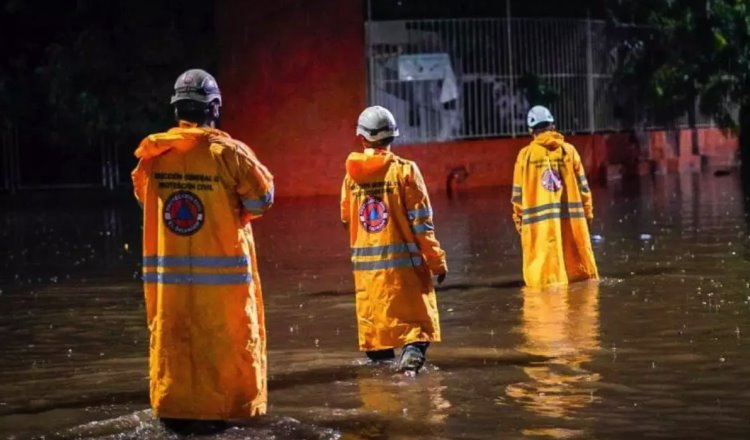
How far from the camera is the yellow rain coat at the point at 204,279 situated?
742 centimetres

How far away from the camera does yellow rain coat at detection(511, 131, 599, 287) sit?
43.3ft

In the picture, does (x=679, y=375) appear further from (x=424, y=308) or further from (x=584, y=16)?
(x=584, y=16)

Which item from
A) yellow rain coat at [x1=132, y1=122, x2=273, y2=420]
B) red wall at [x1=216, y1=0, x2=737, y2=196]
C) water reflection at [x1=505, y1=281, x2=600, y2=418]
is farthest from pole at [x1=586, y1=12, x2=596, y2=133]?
yellow rain coat at [x1=132, y1=122, x2=273, y2=420]

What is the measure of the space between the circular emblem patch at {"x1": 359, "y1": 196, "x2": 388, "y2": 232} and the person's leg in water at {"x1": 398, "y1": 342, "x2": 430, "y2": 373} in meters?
0.77

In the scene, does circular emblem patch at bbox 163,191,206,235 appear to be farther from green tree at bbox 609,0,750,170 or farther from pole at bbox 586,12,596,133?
green tree at bbox 609,0,750,170

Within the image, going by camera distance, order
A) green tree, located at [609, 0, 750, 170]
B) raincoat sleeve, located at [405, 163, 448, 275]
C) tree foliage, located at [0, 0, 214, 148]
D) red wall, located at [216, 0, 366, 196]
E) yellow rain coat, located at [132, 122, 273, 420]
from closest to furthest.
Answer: yellow rain coat, located at [132, 122, 273, 420]
raincoat sleeve, located at [405, 163, 448, 275]
red wall, located at [216, 0, 366, 196]
tree foliage, located at [0, 0, 214, 148]
green tree, located at [609, 0, 750, 170]

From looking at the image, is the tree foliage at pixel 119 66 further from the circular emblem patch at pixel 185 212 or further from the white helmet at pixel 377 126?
the circular emblem patch at pixel 185 212

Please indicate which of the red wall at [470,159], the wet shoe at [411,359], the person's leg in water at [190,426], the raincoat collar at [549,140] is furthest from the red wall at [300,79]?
the person's leg in water at [190,426]

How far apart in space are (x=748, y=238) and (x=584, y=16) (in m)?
16.5

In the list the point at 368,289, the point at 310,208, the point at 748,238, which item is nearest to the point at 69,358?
the point at 368,289

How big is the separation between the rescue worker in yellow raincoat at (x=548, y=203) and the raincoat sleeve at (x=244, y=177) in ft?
20.0

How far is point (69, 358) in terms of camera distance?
34.5 ft

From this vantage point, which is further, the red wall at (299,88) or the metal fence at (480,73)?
the metal fence at (480,73)

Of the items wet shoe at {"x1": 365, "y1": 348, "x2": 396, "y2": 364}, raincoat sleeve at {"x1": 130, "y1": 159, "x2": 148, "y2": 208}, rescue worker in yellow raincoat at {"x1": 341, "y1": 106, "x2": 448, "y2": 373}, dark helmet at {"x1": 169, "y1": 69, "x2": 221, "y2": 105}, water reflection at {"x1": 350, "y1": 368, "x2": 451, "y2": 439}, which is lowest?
water reflection at {"x1": 350, "y1": 368, "x2": 451, "y2": 439}
